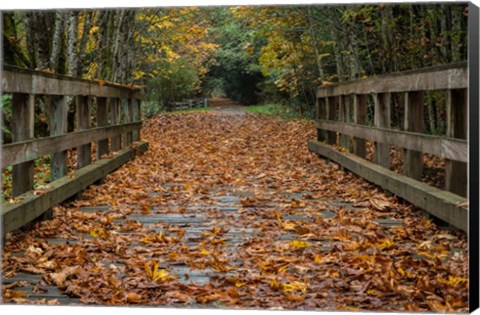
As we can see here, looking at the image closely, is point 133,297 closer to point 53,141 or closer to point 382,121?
point 53,141

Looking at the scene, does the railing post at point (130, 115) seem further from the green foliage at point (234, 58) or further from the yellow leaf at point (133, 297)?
the yellow leaf at point (133, 297)

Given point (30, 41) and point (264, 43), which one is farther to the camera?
point (30, 41)

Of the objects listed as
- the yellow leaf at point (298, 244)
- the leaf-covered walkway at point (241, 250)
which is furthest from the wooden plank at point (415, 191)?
the yellow leaf at point (298, 244)

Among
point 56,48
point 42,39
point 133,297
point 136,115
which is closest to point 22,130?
point 133,297

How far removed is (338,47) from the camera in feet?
35.4

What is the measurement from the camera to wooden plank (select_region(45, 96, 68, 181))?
5547mm

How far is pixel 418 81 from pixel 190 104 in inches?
319

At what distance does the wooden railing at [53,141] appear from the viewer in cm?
425

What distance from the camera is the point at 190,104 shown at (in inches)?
496

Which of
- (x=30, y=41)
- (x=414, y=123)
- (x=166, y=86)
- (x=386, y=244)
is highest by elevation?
(x=30, y=41)

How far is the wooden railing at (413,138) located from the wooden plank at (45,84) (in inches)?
105

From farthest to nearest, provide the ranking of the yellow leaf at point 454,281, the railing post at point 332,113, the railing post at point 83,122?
the railing post at point 332,113, the railing post at point 83,122, the yellow leaf at point 454,281

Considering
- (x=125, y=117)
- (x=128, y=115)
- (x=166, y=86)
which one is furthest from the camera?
(x=166, y=86)

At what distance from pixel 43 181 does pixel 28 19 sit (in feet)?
10.7
